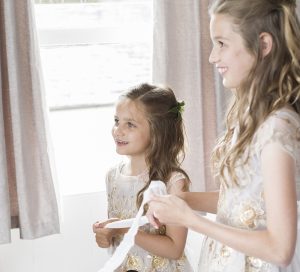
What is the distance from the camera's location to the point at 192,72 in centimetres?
248

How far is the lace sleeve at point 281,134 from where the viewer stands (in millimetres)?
1316

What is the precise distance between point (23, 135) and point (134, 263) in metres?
0.69

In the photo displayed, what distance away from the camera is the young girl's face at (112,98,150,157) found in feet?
6.28

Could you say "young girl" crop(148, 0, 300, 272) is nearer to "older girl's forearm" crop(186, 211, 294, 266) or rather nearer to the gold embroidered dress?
"older girl's forearm" crop(186, 211, 294, 266)

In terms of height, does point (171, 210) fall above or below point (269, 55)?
below

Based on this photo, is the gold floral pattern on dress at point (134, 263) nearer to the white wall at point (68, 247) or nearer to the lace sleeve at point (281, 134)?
the white wall at point (68, 247)

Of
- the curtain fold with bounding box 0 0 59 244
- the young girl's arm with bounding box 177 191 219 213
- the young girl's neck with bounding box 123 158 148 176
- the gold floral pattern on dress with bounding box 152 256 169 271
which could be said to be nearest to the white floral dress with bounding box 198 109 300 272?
the young girl's arm with bounding box 177 191 219 213

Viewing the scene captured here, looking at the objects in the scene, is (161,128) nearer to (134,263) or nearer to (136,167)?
(136,167)

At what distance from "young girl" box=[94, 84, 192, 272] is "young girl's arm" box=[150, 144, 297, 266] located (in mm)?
515

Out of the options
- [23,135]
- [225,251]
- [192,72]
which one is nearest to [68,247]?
[23,135]

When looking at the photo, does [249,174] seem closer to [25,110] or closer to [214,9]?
[214,9]

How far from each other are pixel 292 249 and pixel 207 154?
1.29 m

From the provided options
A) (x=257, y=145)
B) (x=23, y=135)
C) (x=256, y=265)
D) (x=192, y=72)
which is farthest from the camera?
(x=192, y=72)

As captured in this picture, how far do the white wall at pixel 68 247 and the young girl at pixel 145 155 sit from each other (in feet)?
1.69
